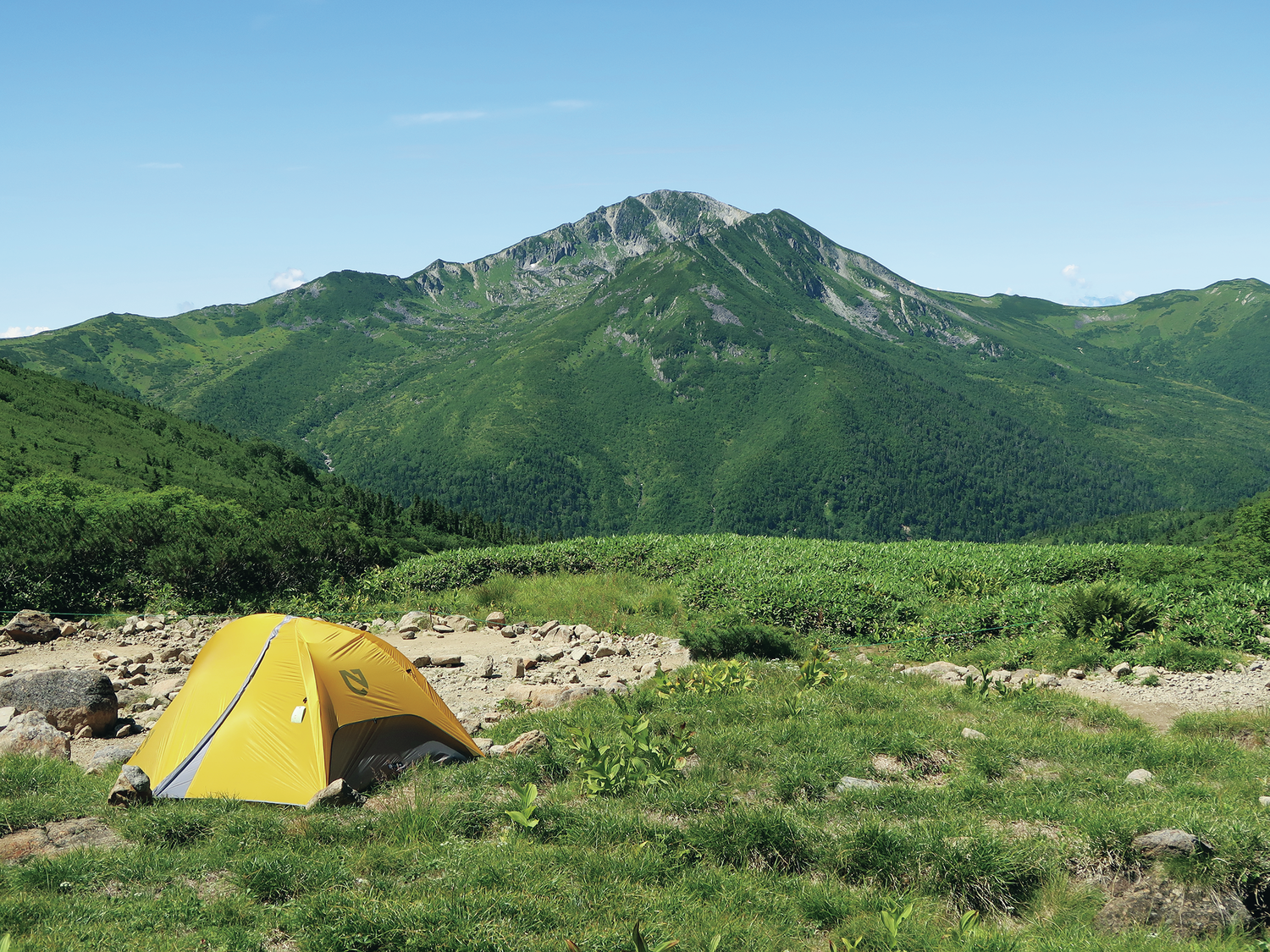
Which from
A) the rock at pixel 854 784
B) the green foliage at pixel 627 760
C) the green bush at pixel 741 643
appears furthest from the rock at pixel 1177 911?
the green bush at pixel 741 643

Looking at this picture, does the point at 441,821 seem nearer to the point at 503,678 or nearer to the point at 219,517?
the point at 503,678

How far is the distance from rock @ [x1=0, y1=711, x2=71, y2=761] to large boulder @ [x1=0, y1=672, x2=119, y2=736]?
24.3 inches

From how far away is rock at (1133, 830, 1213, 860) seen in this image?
514 cm

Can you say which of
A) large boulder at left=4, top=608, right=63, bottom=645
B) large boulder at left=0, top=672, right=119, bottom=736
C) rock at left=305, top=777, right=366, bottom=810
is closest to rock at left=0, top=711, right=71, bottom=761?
large boulder at left=0, top=672, right=119, bottom=736

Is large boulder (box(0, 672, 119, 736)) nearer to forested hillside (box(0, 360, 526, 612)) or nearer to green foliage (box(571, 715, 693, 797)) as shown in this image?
green foliage (box(571, 715, 693, 797))

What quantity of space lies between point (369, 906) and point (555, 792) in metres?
2.31

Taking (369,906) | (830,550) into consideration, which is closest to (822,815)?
(369,906)

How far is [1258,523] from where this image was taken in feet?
63.6

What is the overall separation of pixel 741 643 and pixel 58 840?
9416mm

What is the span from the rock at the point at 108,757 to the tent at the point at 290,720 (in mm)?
241

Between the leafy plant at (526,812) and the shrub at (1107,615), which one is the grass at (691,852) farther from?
the shrub at (1107,615)

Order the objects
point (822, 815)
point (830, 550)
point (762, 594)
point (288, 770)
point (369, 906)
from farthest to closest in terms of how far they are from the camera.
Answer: point (830, 550), point (762, 594), point (288, 770), point (822, 815), point (369, 906)

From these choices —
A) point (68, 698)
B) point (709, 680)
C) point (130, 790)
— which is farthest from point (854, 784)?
point (68, 698)

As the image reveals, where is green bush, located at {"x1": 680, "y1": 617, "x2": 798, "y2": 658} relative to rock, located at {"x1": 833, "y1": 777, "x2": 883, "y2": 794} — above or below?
below
